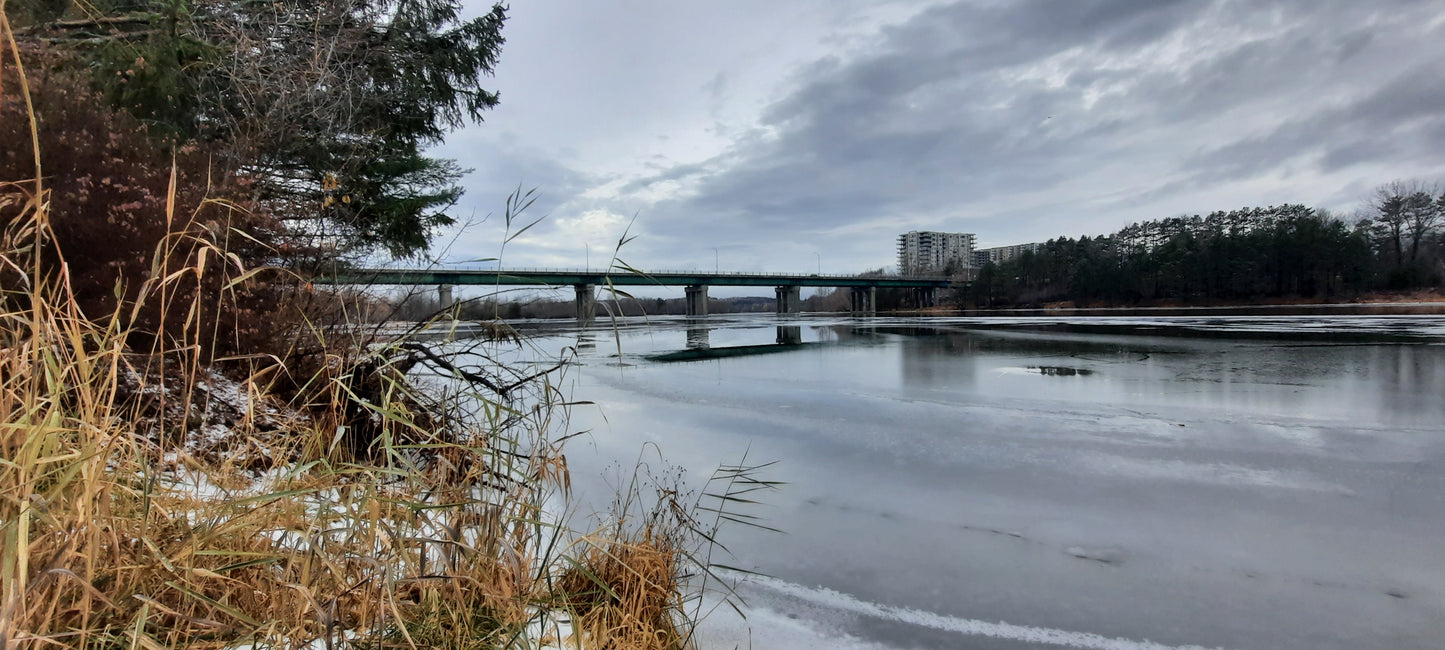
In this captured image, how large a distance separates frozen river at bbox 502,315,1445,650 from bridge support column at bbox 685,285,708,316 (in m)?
61.0

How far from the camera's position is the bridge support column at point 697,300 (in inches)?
2803

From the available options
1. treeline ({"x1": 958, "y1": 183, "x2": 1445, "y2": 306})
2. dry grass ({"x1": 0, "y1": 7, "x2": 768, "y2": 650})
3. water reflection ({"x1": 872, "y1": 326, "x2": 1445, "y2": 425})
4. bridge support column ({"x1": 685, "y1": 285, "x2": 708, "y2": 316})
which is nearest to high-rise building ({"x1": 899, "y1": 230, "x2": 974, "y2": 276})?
treeline ({"x1": 958, "y1": 183, "x2": 1445, "y2": 306})

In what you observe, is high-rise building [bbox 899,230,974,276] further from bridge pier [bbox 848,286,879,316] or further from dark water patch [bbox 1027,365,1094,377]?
dark water patch [bbox 1027,365,1094,377]

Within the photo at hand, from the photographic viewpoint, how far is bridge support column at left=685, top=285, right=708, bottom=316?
2803 inches

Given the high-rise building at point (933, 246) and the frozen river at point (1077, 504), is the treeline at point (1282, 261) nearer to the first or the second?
the frozen river at point (1077, 504)

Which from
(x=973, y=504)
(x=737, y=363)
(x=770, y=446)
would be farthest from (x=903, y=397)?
(x=737, y=363)

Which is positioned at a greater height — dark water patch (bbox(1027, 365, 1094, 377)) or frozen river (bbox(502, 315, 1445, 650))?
dark water patch (bbox(1027, 365, 1094, 377))

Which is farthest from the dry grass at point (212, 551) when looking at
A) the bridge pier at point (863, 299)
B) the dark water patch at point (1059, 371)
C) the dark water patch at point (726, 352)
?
the bridge pier at point (863, 299)

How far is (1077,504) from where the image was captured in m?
4.55

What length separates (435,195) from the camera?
13.0 metres

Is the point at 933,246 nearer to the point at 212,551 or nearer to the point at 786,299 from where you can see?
the point at 786,299

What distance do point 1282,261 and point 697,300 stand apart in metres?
56.5

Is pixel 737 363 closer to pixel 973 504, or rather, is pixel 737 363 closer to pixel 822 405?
pixel 822 405

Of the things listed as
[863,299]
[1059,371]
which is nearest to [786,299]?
[863,299]
